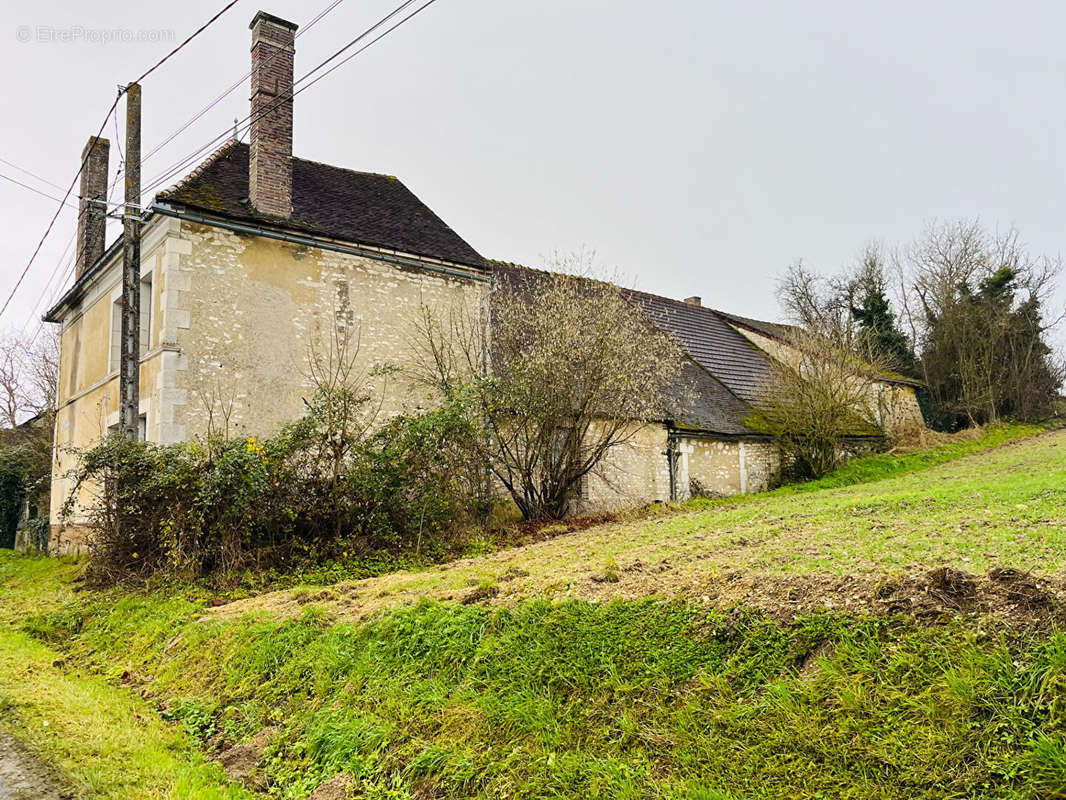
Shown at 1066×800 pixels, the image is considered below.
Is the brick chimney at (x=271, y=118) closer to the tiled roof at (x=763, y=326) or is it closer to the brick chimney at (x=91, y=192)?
the brick chimney at (x=91, y=192)

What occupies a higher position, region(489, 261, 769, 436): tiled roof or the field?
region(489, 261, 769, 436): tiled roof

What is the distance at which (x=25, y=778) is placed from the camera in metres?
4.84

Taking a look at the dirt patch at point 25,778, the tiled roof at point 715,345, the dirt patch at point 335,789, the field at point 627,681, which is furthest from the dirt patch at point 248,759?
the tiled roof at point 715,345

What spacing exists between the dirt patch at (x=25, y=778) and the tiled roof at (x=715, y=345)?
784 inches

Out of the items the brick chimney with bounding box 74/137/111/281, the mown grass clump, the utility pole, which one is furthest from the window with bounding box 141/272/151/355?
the mown grass clump

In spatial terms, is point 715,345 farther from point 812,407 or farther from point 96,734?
point 96,734

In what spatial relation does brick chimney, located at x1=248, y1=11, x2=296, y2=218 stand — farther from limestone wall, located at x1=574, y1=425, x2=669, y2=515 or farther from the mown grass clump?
the mown grass clump

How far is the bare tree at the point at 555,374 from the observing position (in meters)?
15.5

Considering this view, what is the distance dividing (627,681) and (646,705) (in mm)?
264

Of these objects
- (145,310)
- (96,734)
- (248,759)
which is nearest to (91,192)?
(145,310)

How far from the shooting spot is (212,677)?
6.66 meters

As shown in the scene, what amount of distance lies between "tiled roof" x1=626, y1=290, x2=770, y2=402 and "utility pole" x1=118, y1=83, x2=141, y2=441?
14.3 meters

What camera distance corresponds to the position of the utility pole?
490 inches

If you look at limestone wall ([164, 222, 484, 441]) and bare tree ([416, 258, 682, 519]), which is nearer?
limestone wall ([164, 222, 484, 441])
